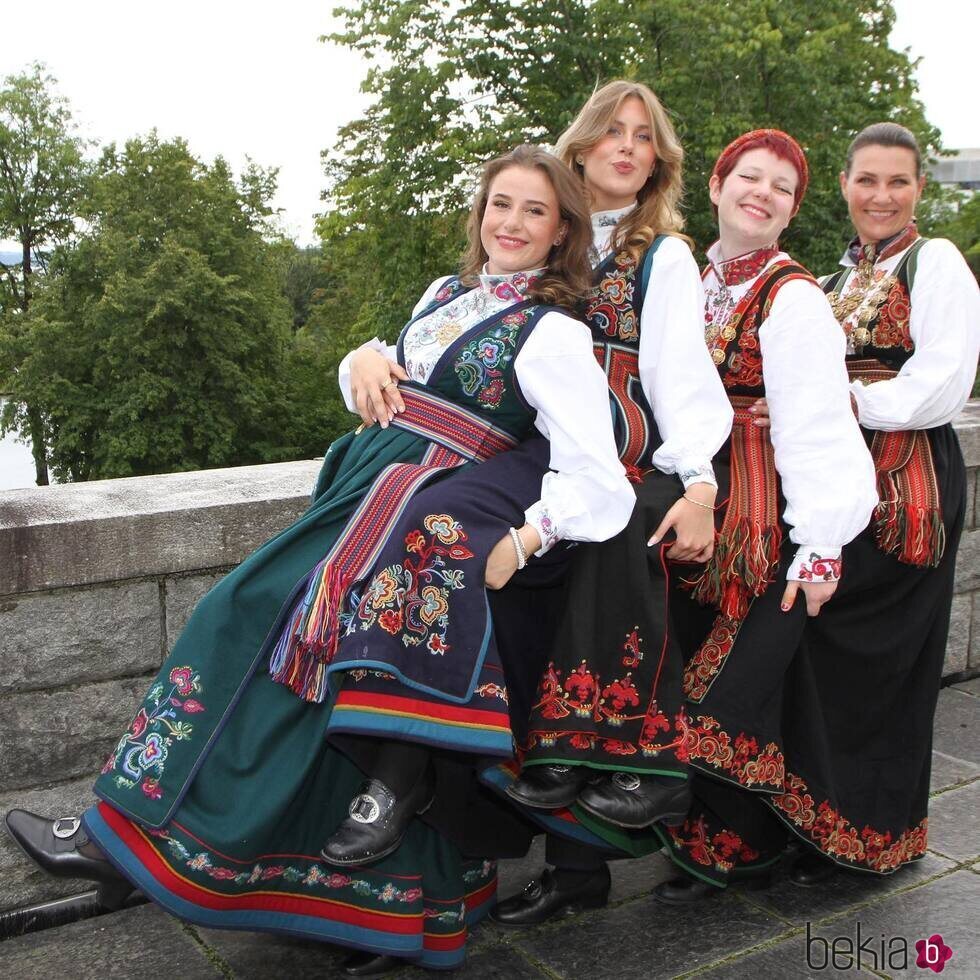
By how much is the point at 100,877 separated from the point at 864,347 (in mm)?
2399

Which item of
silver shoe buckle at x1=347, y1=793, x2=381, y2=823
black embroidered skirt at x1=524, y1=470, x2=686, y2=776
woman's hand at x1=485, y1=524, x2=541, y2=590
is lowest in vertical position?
silver shoe buckle at x1=347, y1=793, x2=381, y2=823

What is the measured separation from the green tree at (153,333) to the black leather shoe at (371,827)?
2807 centimetres

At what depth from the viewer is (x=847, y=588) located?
2.96m

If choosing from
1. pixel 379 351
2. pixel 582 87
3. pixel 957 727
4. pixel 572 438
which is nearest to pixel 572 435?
pixel 572 438

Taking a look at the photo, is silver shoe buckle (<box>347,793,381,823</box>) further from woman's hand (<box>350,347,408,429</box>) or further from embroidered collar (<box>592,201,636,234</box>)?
embroidered collar (<box>592,201,636,234</box>)

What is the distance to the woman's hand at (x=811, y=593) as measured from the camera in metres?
2.79

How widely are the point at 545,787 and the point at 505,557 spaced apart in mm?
538

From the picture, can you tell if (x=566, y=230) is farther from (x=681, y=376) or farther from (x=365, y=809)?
(x=365, y=809)

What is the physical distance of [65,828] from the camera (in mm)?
2488

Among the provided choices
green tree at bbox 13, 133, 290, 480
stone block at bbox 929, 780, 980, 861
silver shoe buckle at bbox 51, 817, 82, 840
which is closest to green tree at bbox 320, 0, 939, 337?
green tree at bbox 13, 133, 290, 480

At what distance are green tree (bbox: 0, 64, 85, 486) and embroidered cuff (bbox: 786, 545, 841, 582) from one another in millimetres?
32435

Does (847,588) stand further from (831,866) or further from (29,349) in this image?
(29,349)

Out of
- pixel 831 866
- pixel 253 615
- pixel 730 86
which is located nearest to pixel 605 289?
pixel 253 615

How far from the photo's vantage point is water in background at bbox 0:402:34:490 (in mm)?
34081
